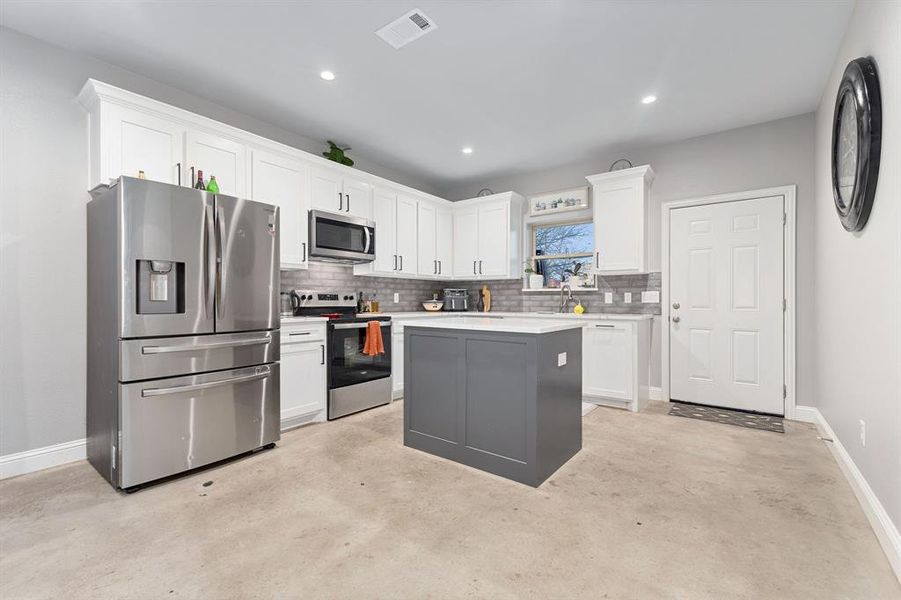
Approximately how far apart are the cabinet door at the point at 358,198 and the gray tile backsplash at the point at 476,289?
0.64 meters

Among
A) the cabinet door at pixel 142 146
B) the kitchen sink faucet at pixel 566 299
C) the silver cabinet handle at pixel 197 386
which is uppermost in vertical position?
the cabinet door at pixel 142 146

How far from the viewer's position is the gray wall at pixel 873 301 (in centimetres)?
167

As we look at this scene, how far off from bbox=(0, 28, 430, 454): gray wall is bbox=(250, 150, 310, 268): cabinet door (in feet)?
3.54

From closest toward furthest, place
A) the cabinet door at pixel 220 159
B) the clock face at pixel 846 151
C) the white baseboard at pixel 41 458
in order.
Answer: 1. the clock face at pixel 846 151
2. the white baseboard at pixel 41 458
3. the cabinet door at pixel 220 159

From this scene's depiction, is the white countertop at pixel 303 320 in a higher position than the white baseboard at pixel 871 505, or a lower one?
higher

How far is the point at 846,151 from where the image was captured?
7.83 feet

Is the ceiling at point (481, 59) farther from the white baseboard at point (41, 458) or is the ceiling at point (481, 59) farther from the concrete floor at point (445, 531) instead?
the concrete floor at point (445, 531)

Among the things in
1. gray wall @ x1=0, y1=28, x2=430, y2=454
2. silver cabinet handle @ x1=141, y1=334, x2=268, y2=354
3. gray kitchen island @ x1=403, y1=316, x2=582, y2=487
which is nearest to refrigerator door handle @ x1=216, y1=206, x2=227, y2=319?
silver cabinet handle @ x1=141, y1=334, x2=268, y2=354

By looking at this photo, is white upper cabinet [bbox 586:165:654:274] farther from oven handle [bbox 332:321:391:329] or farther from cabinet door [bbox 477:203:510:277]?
oven handle [bbox 332:321:391:329]

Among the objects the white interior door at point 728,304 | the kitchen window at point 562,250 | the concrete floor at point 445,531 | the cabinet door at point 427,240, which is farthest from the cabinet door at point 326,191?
the white interior door at point 728,304

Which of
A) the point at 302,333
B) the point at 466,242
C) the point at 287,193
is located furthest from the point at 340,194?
the point at 466,242

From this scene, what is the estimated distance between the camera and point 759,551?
1.75 m

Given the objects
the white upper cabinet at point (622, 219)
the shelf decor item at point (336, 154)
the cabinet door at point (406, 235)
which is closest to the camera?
the shelf decor item at point (336, 154)

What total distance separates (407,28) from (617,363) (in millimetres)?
3343
